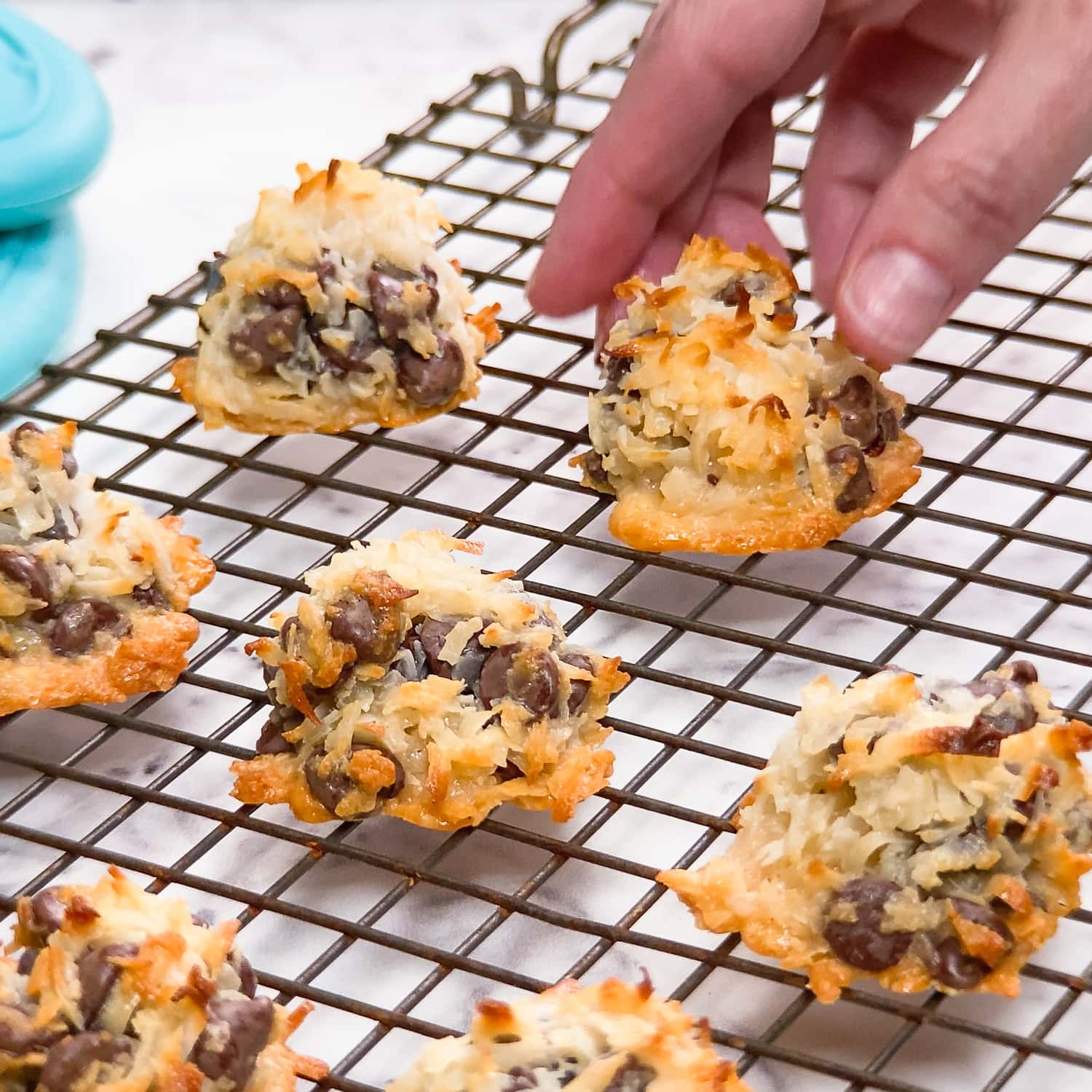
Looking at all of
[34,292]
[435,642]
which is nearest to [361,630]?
[435,642]

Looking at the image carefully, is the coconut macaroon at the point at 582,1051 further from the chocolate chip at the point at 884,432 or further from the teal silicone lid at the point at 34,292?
the teal silicone lid at the point at 34,292

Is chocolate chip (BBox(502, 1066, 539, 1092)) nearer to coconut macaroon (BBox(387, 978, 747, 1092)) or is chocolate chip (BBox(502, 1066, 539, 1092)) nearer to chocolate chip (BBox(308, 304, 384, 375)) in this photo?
coconut macaroon (BBox(387, 978, 747, 1092))

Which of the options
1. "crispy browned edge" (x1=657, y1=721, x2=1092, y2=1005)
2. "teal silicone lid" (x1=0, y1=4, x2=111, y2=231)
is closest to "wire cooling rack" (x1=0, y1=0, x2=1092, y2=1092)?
"crispy browned edge" (x1=657, y1=721, x2=1092, y2=1005)

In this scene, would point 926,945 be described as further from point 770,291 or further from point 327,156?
point 327,156

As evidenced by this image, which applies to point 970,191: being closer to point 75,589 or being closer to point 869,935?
point 869,935

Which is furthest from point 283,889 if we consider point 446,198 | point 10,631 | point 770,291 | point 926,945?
point 446,198

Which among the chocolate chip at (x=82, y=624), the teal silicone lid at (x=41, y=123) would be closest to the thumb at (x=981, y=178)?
the chocolate chip at (x=82, y=624)

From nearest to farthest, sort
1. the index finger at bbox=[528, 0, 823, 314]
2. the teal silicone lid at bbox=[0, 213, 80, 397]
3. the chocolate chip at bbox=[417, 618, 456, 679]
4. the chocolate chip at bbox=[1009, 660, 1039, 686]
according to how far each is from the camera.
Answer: the chocolate chip at bbox=[1009, 660, 1039, 686], the chocolate chip at bbox=[417, 618, 456, 679], the index finger at bbox=[528, 0, 823, 314], the teal silicone lid at bbox=[0, 213, 80, 397]

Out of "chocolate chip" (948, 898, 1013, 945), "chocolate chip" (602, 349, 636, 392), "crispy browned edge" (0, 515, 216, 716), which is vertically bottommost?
"crispy browned edge" (0, 515, 216, 716)
